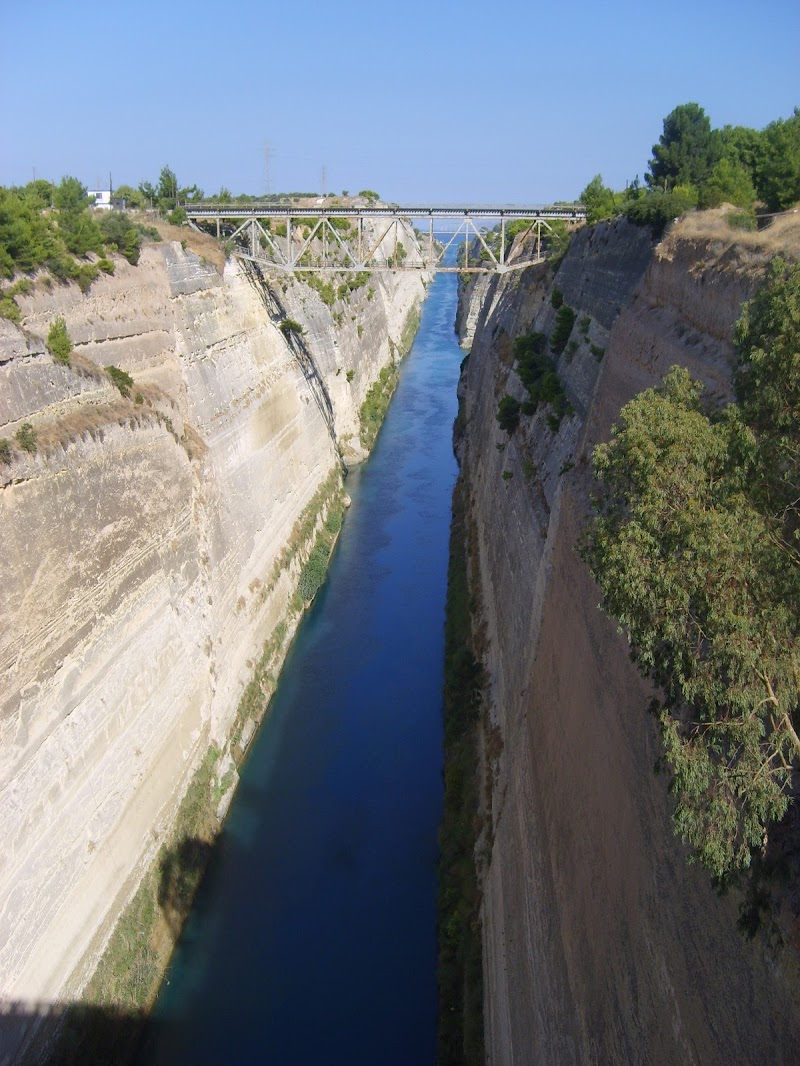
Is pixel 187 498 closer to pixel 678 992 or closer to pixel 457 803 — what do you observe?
pixel 457 803

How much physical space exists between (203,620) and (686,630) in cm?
1000

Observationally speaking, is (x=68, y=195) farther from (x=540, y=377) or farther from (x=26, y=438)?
(x=540, y=377)

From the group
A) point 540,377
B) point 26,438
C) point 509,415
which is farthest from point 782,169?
point 26,438

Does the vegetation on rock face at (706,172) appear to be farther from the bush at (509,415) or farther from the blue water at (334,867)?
the blue water at (334,867)

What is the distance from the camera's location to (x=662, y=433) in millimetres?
5039

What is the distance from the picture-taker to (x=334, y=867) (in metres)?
12.1

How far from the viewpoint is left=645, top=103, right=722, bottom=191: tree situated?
18.7 meters

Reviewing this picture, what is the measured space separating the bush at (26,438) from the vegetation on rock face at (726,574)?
6837mm

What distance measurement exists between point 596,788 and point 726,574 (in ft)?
10.9

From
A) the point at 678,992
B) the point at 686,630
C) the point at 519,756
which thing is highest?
the point at 686,630

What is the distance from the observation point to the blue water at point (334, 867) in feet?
32.4

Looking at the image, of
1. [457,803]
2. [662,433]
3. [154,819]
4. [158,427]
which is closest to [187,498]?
[158,427]

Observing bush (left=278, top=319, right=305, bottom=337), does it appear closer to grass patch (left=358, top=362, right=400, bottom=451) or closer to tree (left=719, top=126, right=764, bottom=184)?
grass patch (left=358, top=362, right=400, bottom=451)

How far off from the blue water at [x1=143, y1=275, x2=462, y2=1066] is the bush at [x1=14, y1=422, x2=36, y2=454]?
6.32 metres
